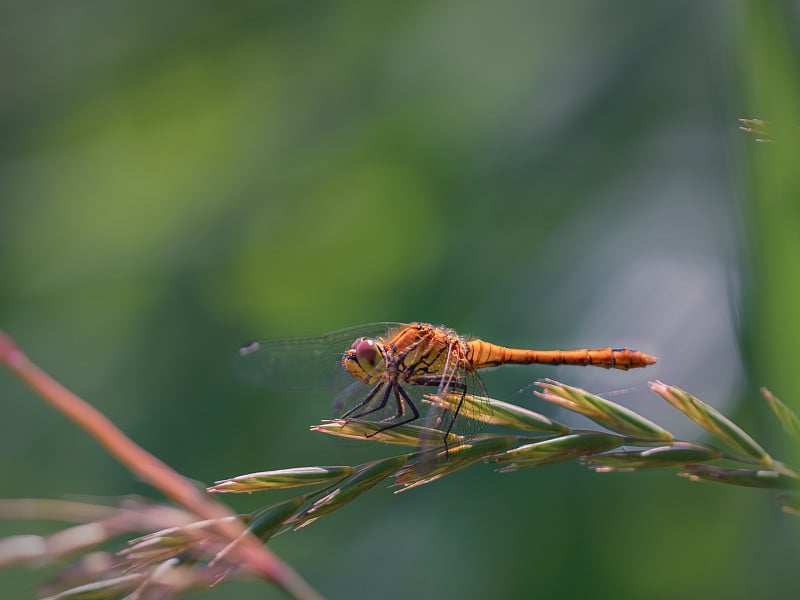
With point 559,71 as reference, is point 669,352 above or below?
below

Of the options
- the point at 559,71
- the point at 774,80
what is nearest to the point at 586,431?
the point at 774,80

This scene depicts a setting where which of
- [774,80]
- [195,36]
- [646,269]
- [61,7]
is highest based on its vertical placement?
[61,7]

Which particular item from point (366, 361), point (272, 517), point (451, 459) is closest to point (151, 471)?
point (272, 517)

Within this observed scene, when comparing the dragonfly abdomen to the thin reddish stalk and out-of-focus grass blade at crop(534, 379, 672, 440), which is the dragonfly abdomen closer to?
out-of-focus grass blade at crop(534, 379, 672, 440)

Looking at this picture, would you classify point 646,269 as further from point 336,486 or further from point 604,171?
point 336,486

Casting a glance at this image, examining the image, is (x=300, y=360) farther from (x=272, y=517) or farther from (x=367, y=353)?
(x=272, y=517)

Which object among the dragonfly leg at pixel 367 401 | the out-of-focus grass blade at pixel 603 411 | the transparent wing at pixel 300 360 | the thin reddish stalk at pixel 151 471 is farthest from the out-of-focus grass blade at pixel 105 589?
the transparent wing at pixel 300 360

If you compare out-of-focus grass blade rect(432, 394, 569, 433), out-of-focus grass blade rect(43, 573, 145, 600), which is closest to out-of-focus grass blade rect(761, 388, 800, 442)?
out-of-focus grass blade rect(432, 394, 569, 433)
